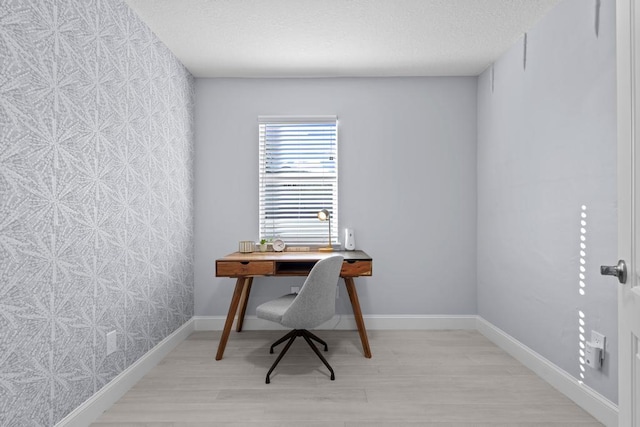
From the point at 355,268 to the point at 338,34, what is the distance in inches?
68.5

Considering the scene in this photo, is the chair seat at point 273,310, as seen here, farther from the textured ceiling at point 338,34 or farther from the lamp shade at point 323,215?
the textured ceiling at point 338,34

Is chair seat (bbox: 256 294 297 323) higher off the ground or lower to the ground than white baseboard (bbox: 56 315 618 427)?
higher

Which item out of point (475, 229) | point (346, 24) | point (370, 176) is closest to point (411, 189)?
point (370, 176)

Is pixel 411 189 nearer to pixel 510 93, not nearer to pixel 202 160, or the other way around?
pixel 510 93

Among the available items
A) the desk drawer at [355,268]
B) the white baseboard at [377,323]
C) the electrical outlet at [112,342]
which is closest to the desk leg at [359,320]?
the desk drawer at [355,268]

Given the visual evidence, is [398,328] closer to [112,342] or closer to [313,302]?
[313,302]

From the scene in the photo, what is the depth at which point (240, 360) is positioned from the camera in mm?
2869

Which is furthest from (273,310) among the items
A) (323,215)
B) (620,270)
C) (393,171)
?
(620,270)

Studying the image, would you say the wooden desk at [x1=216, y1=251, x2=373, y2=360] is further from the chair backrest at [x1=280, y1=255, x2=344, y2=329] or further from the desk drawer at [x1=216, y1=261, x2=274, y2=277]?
the chair backrest at [x1=280, y1=255, x2=344, y2=329]

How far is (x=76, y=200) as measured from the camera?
1.88 m

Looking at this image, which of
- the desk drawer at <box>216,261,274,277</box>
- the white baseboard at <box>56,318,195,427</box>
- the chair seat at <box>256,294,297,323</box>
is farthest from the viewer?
the desk drawer at <box>216,261,274,277</box>

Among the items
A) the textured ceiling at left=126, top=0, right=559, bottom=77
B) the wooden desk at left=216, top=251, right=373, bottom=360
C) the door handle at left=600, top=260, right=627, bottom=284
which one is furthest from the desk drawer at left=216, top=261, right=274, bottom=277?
the door handle at left=600, top=260, right=627, bottom=284

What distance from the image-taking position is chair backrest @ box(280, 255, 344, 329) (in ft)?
7.97

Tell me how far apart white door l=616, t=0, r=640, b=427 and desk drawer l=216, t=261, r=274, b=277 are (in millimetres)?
2125
